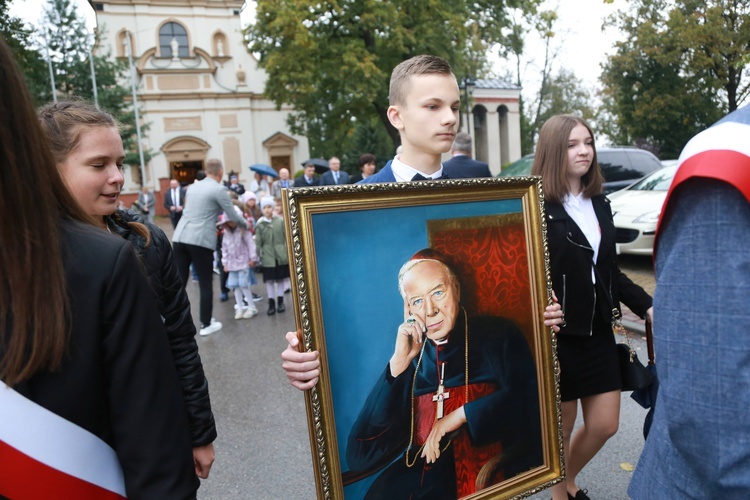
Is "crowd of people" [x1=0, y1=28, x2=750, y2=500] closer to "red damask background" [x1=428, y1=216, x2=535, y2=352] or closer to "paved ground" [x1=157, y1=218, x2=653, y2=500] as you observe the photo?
"red damask background" [x1=428, y1=216, x2=535, y2=352]

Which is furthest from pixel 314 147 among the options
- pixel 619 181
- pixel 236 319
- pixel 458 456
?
pixel 458 456

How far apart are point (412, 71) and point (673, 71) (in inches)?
1311

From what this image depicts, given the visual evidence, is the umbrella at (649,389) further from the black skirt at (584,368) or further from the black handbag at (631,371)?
the black skirt at (584,368)

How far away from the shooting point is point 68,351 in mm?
1132

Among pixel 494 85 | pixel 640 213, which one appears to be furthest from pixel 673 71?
pixel 640 213

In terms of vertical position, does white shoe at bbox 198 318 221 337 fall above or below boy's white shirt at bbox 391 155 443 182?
below

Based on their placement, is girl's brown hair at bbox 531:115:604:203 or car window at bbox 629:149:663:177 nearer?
girl's brown hair at bbox 531:115:604:203

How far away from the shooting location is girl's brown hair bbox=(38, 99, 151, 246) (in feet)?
7.27

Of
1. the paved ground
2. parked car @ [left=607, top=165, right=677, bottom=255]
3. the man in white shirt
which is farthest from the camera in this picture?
the man in white shirt

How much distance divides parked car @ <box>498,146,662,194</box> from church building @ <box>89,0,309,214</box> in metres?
26.1

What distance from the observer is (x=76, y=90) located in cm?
2902

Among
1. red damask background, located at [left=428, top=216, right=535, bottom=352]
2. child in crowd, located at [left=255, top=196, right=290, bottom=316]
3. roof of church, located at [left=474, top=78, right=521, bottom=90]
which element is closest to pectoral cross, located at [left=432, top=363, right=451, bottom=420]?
red damask background, located at [left=428, top=216, right=535, bottom=352]

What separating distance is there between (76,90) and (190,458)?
3255 cm

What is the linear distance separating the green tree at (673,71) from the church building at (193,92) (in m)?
19.8
